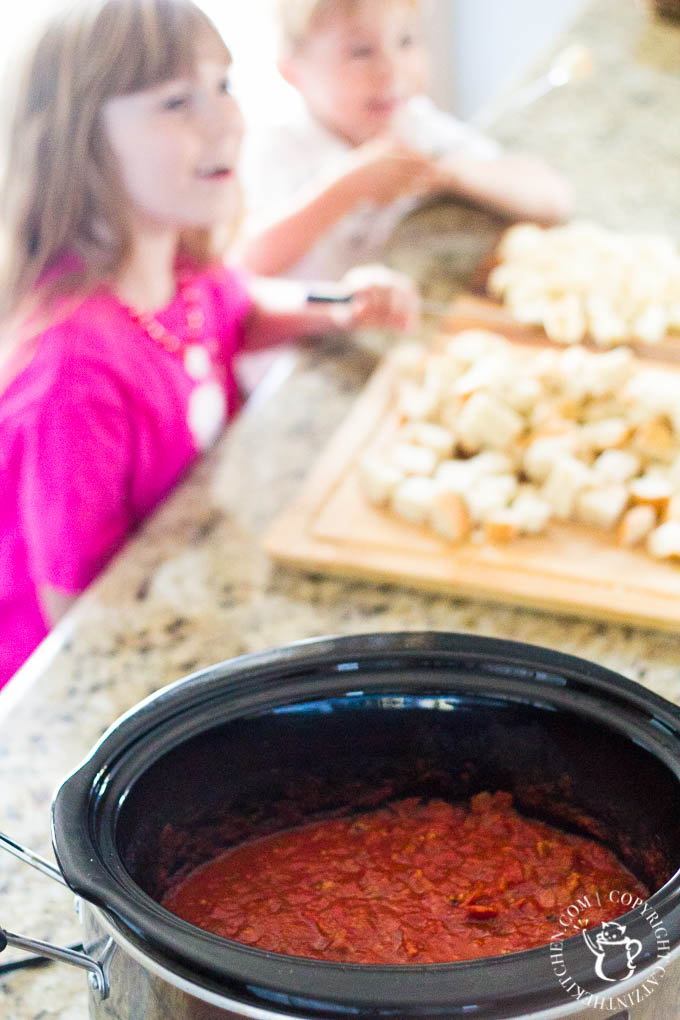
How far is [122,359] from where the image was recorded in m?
1.23

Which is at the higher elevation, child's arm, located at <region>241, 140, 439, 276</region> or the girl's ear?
the girl's ear

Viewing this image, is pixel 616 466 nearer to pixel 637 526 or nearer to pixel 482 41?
pixel 637 526

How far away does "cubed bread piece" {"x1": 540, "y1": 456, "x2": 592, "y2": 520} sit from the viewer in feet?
3.30

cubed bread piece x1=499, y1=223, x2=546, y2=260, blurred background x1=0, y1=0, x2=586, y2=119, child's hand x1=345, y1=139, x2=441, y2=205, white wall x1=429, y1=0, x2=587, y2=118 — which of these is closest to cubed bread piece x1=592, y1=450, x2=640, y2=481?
cubed bread piece x1=499, y1=223, x2=546, y2=260

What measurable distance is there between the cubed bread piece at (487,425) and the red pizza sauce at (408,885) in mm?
507

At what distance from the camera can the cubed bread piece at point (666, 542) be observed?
947 mm

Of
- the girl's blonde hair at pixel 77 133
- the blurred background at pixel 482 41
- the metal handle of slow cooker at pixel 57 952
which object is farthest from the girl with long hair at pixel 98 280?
the blurred background at pixel 482 41

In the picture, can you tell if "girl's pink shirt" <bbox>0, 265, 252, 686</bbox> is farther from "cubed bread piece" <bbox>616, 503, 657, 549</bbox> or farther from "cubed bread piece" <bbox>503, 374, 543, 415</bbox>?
"cubed bread piece" <bbox>616, 503, 657, 549</bbox>

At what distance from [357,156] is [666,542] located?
1055mm

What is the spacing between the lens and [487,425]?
3.56 feet

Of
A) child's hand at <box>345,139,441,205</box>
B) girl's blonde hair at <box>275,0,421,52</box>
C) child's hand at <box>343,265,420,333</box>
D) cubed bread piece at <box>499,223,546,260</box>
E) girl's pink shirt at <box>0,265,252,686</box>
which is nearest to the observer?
girl's pink shirt at <box>0,265,252,686</box>

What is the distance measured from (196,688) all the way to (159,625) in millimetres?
361

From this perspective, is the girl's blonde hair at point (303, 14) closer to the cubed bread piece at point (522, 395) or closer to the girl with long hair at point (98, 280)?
the girl with long hair at point (98, 280)

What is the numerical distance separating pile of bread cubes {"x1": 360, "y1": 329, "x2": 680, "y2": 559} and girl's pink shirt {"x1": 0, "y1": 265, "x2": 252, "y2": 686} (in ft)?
1.01
